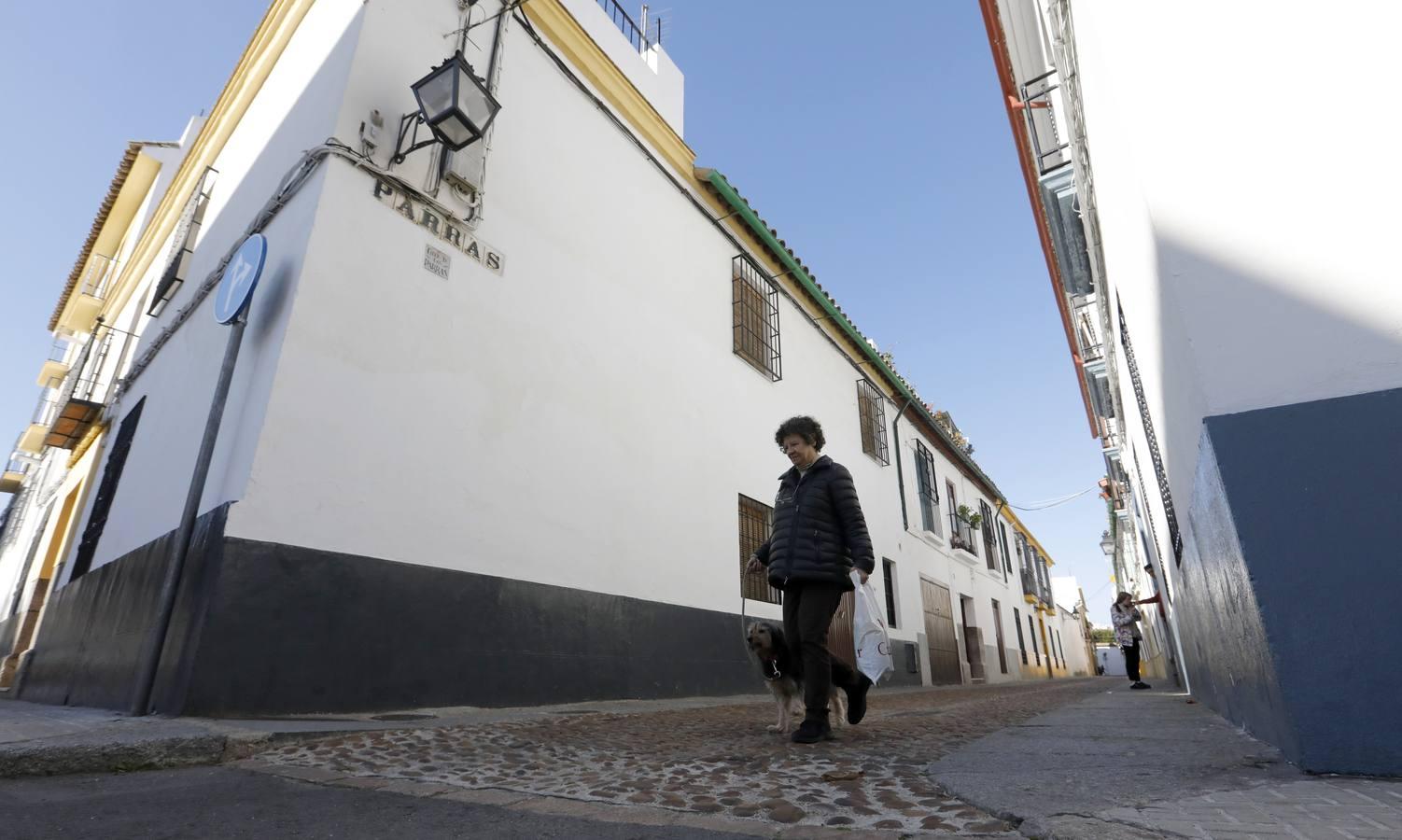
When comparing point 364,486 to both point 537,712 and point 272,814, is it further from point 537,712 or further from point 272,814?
point 272,814

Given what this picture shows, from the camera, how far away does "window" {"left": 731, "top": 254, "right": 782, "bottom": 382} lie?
945cm

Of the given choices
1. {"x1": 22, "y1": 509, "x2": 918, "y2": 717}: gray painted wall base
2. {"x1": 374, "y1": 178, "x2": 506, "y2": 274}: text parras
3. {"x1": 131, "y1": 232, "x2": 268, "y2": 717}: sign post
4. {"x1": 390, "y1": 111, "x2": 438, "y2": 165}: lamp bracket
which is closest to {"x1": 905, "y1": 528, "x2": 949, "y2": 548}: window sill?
{"x1": 22, "y1": 509, "x2": 918, "y2": 717}: gray painted wall base

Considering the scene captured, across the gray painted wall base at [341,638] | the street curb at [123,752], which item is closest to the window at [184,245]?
the gray painted wall base at [341,638]

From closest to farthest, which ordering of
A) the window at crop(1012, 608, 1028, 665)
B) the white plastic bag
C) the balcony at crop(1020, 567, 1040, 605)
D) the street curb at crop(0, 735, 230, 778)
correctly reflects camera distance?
1. the street curb at crop(0, 735, 230, 778)
2. the white plastic bag
3. the window at crop(1012, 608, 1028, 665)
4. the balcony at crop(1020, 567, 1040, 605)

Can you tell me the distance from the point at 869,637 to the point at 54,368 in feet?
60.2

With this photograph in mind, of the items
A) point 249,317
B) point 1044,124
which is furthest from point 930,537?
point 249,317

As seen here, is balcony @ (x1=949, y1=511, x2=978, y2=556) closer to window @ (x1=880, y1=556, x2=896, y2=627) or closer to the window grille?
window @ (x1=880, y1=556, x2=896, y2=627)

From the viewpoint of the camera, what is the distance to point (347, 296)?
4613 mm

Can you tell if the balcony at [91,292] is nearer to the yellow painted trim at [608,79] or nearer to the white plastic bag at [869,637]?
the yellow painted trim at [608,79]

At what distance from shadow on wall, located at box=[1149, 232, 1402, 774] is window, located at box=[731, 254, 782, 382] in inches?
279

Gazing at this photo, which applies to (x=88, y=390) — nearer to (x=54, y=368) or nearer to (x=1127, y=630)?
(x=54, y=368)

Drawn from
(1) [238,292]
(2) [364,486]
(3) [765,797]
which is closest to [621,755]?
(3) [765,797]

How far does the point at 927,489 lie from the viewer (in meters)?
15.2

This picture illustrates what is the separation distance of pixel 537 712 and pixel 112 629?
3214mm
